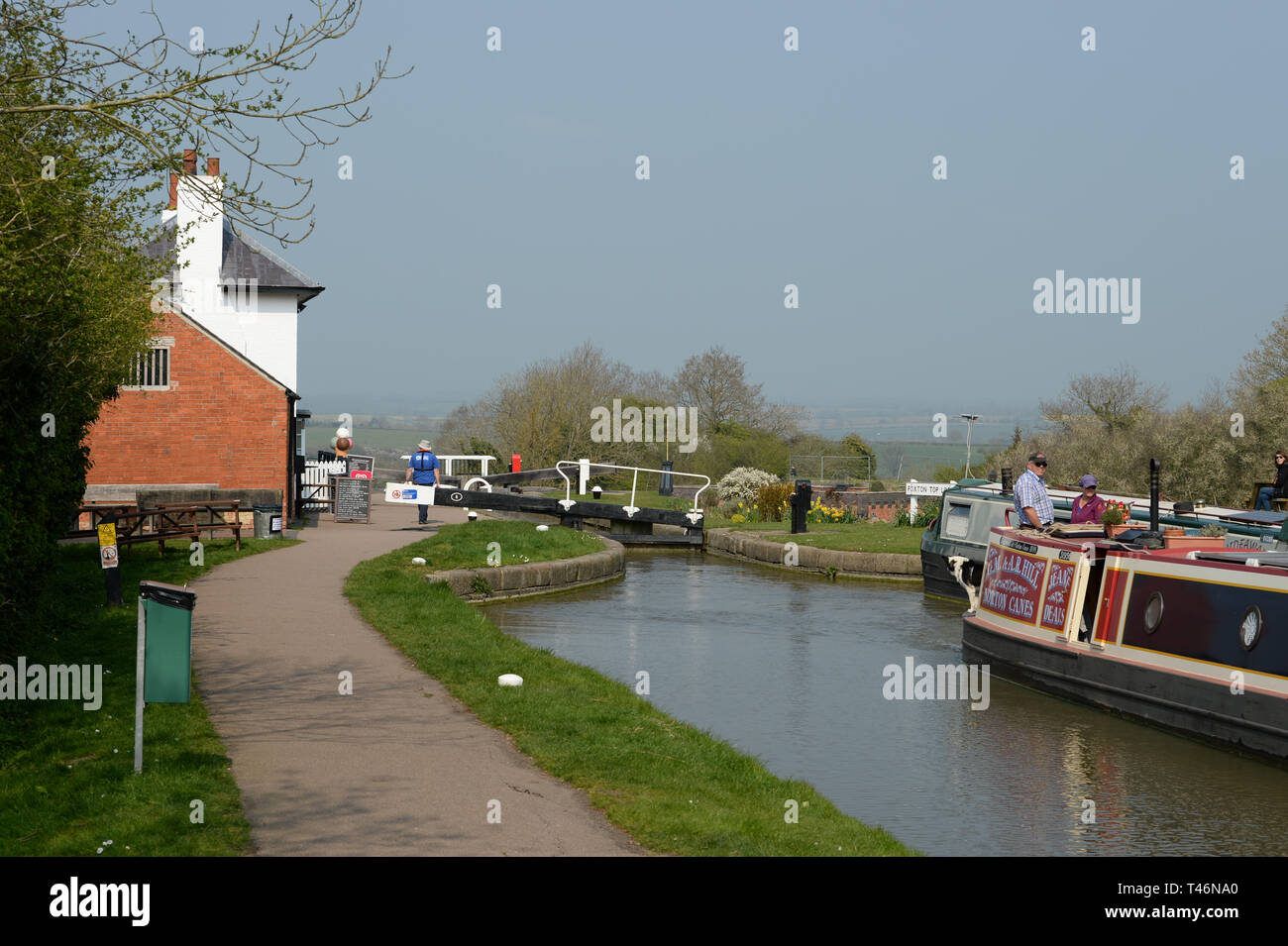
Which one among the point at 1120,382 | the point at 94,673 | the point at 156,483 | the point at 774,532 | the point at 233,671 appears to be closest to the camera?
the point at 94,673

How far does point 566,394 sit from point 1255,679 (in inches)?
1534

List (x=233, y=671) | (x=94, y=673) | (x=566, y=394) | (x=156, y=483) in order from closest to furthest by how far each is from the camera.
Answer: (x=94, y=673)
(x=233, y=671)
(x=156, y=483)
(x=566, y=394)

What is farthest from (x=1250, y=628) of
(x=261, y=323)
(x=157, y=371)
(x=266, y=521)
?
(x=261, y=323)

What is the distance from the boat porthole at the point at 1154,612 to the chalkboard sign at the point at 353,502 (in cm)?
1746

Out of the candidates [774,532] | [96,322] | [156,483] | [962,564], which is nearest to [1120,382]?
[774,532]

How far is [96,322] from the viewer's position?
14055 mm
